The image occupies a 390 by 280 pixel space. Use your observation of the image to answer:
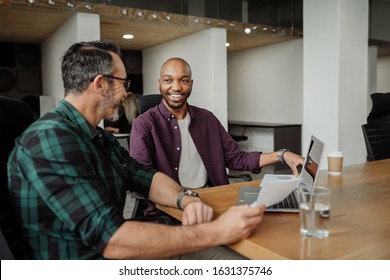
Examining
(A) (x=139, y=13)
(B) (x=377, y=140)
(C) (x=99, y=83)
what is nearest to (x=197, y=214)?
(C) (x=99, y=83)

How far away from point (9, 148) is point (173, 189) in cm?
61

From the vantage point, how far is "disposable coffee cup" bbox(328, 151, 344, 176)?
1.93 metres

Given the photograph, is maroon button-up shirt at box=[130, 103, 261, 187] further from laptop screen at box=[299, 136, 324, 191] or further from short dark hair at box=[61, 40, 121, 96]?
short dark hair at box=[61, 40, 121, 96]

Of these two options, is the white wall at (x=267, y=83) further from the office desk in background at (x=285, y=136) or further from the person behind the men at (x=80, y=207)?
the person behind the men at (x=80, y=207)

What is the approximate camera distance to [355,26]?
14.9ft

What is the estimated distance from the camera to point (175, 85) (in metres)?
2.26

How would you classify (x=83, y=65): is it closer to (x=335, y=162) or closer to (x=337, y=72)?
(x=335, y=162)

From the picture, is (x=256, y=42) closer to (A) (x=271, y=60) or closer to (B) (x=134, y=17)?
(A) (x=271, y=60)

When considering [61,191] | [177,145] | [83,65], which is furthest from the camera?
[177,145]

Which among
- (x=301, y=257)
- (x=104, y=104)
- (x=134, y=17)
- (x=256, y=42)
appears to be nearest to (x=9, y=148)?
(x=104, y=104)

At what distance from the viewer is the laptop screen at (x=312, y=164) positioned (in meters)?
1.37

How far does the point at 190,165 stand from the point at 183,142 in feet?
0.46

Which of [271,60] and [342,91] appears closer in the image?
[342,91]
